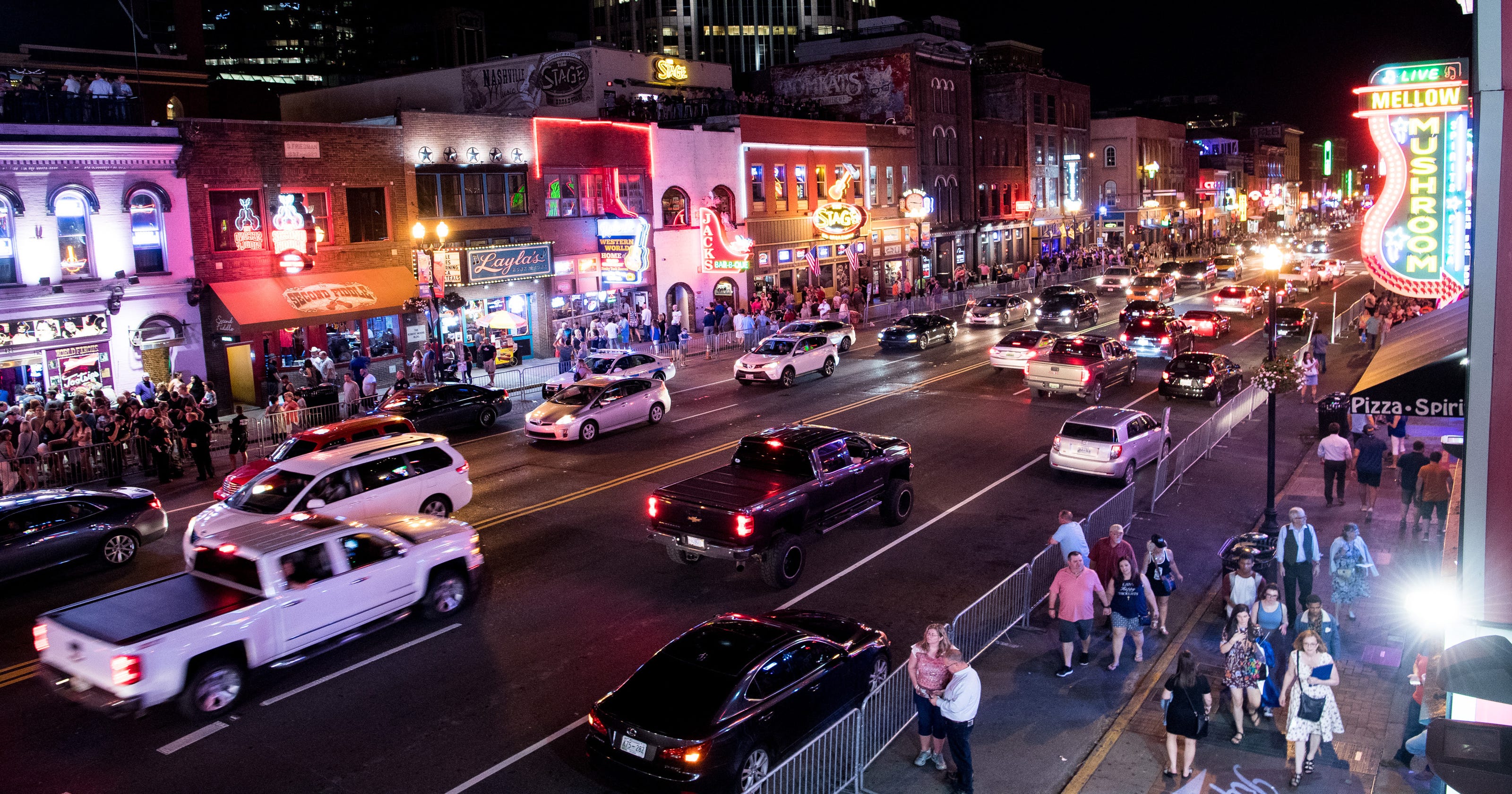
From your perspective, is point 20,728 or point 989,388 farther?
point 989,388

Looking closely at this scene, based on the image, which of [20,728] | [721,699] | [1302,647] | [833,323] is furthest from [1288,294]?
[20,728]

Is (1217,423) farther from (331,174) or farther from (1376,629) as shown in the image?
(331,174)

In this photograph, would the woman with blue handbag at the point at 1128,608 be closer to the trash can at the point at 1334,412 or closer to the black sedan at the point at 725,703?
the black sedan at the point at 725,703

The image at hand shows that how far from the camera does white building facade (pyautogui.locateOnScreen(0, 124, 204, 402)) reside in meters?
26.1

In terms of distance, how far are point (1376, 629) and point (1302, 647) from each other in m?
4.20

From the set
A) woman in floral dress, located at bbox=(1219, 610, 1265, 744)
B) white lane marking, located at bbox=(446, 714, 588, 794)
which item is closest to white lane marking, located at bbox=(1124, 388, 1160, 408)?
woman in floral dress, located at bbox=(1219, 610, 1265, 744)

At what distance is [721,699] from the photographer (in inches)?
368

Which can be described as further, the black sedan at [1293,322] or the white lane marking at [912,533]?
the black sedan at [1293,322]

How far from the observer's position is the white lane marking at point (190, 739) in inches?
408

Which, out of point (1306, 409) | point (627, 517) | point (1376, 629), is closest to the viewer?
point (1376, 629)

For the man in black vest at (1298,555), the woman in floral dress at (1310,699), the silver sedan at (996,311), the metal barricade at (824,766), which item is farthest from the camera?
the silver sedan at (996,311)

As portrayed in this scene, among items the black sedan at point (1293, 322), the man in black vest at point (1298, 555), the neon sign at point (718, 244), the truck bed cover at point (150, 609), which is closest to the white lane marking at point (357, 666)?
the truck bed cover at point (150, 609)

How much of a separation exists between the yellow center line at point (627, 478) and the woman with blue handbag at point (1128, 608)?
33.6 ft

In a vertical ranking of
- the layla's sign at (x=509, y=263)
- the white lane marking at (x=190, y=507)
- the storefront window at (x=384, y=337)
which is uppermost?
the layla's sign at (x=509, y=263)
